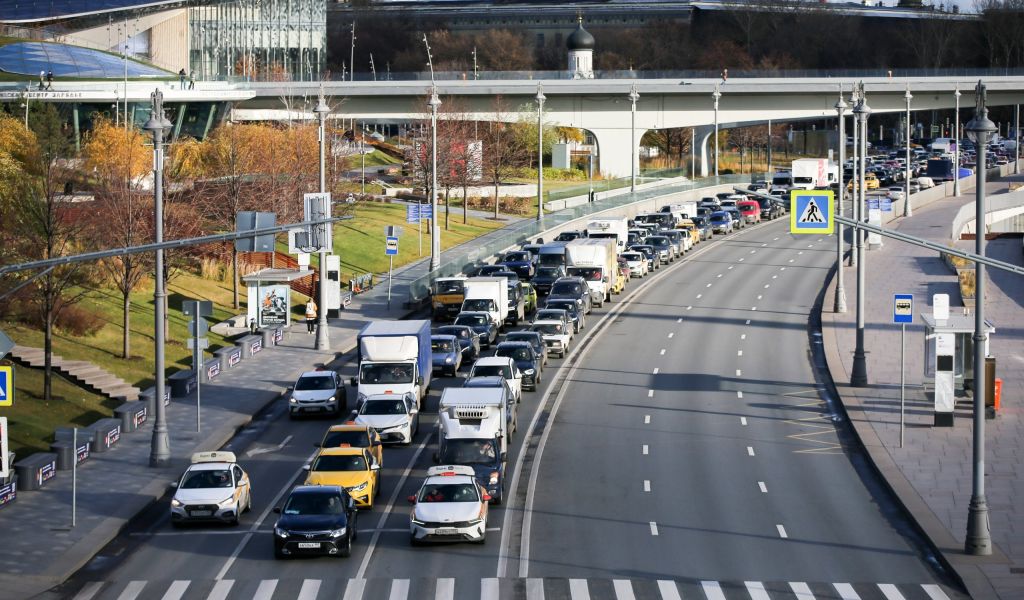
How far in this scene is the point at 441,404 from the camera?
1439 inches

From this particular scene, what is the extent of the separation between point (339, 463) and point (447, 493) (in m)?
3.74

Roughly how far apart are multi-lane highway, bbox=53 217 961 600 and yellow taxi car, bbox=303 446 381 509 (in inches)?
22.0

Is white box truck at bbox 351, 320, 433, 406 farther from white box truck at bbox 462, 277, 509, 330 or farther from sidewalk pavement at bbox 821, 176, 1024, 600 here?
white box truck at bbox 462, 277, 509, 330

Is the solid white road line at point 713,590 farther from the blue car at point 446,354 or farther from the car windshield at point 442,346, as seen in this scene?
the car windshield at point 442,346

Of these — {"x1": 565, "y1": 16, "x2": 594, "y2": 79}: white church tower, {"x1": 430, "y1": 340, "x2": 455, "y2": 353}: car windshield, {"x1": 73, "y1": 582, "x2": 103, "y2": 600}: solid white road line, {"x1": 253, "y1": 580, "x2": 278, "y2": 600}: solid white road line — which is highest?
{"x1": 565, "y1": 16, "x2": 594, "y2": 79}: white church tower

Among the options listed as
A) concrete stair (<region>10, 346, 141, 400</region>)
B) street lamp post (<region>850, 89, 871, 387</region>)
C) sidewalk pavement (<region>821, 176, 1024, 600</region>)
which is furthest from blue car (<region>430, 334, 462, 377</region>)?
street lamp post (<region>850, 89, 871, 387</region>)

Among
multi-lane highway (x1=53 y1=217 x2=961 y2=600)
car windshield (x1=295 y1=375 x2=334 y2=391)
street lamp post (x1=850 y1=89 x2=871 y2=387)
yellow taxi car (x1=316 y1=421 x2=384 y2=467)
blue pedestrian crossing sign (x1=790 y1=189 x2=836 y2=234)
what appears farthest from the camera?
street lamp post (x1=850 y1=89 x2=871 y2=387)

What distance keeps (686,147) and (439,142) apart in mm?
71640

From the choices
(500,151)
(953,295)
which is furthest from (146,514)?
(500,151)

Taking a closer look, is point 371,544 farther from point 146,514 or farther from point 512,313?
point 512,313

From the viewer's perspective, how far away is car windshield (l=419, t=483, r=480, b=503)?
30.8 m

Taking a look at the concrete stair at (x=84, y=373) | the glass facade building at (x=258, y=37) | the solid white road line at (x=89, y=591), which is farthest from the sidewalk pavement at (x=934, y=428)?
the glass facade building at (x=258, y=37)

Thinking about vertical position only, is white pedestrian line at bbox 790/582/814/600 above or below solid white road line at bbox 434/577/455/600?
above

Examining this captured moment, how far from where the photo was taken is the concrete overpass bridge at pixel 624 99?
11962cm
